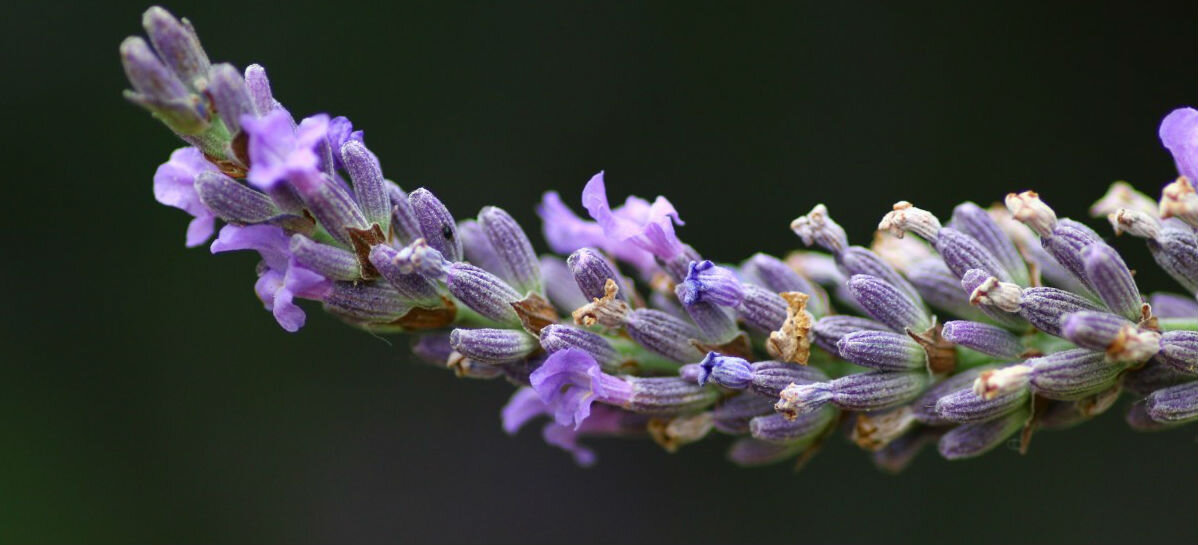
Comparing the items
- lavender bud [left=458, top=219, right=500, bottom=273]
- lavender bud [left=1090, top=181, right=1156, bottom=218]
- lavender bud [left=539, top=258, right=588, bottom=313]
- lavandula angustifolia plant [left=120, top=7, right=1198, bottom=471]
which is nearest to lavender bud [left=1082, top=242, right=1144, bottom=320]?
lavandula angustifolia plant [left=120, top=7, right=1198, bottom=471]

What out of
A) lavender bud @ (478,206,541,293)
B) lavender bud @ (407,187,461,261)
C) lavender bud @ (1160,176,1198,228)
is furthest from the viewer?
lavender bud @ (478,206,541,293)

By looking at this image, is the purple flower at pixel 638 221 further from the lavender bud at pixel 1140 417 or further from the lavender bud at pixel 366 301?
the lavender bud at pixel 1140 417

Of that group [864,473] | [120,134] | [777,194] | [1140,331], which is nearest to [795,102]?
[777,194]

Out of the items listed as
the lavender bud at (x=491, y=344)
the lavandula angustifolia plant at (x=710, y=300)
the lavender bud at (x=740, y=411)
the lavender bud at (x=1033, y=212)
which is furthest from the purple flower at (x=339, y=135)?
the lavender bud at (x=1033, y=212)

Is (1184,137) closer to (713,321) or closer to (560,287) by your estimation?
(713,321)

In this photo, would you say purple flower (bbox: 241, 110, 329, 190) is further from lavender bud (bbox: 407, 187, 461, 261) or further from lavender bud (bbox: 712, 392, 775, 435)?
lavender bud (bbox: 712, 392, 775, 435)

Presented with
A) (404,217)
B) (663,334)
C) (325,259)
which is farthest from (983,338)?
(325,259)
